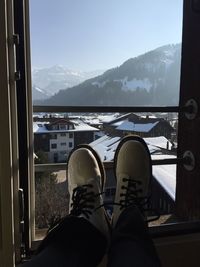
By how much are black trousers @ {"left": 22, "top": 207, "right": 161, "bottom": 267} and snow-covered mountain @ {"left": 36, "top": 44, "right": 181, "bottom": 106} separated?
0.60 meters

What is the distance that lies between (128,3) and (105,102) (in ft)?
1.56

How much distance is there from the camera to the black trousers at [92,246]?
79 cm

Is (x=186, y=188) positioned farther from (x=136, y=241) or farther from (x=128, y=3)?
(x=128, y=3)

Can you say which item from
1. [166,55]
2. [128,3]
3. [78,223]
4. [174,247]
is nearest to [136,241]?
[78,223]

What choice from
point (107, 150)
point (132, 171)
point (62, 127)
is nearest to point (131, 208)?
point (132, 171)

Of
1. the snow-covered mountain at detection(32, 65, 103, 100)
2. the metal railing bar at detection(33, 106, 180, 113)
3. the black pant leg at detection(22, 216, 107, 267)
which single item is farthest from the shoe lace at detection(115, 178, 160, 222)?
the snow-covered mountain at detection(32, 65, 103, 100)

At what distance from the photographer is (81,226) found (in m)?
0.92

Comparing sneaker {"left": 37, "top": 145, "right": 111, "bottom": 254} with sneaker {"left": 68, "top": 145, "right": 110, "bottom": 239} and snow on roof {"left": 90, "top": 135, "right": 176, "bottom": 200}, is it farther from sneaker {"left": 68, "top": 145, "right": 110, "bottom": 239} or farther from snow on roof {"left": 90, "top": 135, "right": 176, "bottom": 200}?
snow on roof {"left": 90, "top": 135, "right": 176, "bottom": 200}

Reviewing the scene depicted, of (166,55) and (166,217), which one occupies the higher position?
(166,55)

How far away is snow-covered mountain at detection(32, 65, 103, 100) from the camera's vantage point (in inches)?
49.1

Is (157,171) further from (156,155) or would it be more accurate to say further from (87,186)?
(87,186)

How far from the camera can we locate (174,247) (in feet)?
4.05

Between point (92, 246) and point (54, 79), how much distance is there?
812 mm

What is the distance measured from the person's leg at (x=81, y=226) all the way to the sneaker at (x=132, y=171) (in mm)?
86
